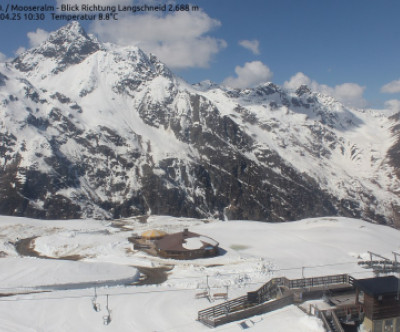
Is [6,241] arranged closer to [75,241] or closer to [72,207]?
[75,241]

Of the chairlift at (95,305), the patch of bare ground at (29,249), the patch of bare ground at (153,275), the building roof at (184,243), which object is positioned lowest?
the chairlift at (95,305)

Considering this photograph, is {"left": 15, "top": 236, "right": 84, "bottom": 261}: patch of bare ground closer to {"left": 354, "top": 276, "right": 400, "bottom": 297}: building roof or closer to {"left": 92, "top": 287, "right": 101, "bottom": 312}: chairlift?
{"left": 92, "top": 287, "right": 101, "bottom": 312}: chairlift

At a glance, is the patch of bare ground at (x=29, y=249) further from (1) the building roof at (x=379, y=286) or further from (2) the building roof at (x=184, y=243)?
(1) the building roof at (x=379, y=286)

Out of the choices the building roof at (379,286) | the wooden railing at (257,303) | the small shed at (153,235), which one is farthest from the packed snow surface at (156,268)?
the building roof at (379,286)

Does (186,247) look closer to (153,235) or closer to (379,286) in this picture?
(153,235)

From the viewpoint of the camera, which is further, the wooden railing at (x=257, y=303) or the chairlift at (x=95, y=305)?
the chairlift at (x=95, y=305)

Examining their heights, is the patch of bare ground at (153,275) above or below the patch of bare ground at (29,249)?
below

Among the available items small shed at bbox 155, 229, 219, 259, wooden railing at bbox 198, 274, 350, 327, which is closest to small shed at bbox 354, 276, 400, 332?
wooden railing at bbox 198, 274, 350, 327

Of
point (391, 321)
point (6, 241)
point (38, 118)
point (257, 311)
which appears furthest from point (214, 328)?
point (38, 118)
